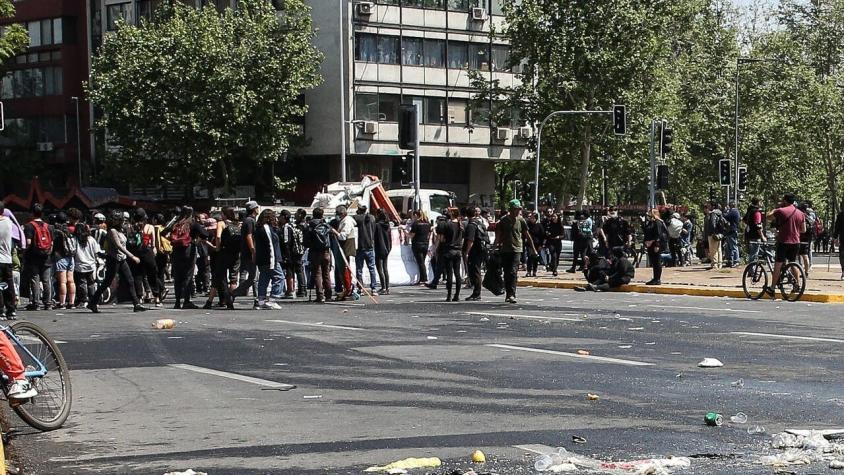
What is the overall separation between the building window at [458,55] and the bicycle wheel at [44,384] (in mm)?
58645

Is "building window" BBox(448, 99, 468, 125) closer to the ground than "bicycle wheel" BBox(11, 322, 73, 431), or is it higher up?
higher up

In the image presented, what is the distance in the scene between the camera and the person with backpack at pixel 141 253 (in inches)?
938

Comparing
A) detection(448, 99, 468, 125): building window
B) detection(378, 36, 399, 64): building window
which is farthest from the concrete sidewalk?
detection(448, 99, 468, 125): building window

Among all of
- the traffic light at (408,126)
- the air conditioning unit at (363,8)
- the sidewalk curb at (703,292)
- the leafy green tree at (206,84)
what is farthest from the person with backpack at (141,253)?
the air conditioning unit at (363,8)

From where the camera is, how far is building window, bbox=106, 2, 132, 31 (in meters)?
71.6

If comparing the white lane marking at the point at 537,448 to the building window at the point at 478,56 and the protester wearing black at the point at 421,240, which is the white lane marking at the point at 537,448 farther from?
the building window at the point at 478,56

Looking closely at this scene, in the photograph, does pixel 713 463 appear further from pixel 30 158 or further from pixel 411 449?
pixel 30 158

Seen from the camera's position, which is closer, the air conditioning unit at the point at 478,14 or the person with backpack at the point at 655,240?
the person with backpack at the point at 655,240

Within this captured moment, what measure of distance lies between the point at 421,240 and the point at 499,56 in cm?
3905

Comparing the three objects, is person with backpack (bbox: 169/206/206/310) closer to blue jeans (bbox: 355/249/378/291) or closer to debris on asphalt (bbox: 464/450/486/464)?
blue jeans (bbox: 355/249/378/291)

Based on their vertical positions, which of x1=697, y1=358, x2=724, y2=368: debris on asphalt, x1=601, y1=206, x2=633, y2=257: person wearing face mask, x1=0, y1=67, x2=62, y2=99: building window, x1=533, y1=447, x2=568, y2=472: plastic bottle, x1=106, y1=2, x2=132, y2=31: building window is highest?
x1=106, y1=2, x2=132, y2=31: building window

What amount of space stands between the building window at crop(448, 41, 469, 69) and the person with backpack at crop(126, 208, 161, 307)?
44.3 metres

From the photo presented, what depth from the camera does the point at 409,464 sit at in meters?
7.48

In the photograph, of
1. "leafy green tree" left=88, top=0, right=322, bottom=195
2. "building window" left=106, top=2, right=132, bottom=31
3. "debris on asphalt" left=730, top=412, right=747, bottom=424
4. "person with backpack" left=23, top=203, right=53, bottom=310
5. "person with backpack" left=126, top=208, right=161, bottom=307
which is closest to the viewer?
"debris on asphalt" left=730, top=412, right=747, bottom=424
